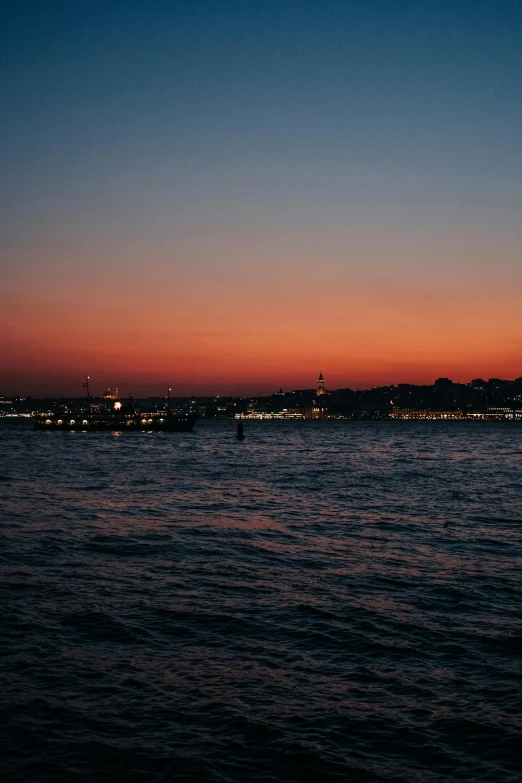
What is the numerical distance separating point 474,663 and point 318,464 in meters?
60.1

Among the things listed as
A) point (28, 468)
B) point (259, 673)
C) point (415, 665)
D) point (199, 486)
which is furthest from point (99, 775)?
point (28, 468)

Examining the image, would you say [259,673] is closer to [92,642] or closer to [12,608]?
[92,642]

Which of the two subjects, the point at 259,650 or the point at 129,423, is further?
the point at 129,423

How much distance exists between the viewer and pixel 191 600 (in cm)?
1664

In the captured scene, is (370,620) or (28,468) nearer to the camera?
(370,620)

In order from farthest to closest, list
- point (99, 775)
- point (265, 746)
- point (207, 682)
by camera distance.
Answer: point (207, 682), point (265, 746), point (99, 775)

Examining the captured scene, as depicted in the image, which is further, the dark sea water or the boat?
the boat

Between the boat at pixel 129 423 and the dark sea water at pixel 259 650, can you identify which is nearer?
the dark sea water at pixel 259 650

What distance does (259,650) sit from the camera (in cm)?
1306

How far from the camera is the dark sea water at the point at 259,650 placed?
30.0 ft

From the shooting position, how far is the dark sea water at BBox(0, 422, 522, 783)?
9148 millimetres

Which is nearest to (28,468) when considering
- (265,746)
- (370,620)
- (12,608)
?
(12,608)

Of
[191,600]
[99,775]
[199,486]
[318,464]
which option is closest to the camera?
[99,775]

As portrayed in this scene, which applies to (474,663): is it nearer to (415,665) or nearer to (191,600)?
(415,665)
